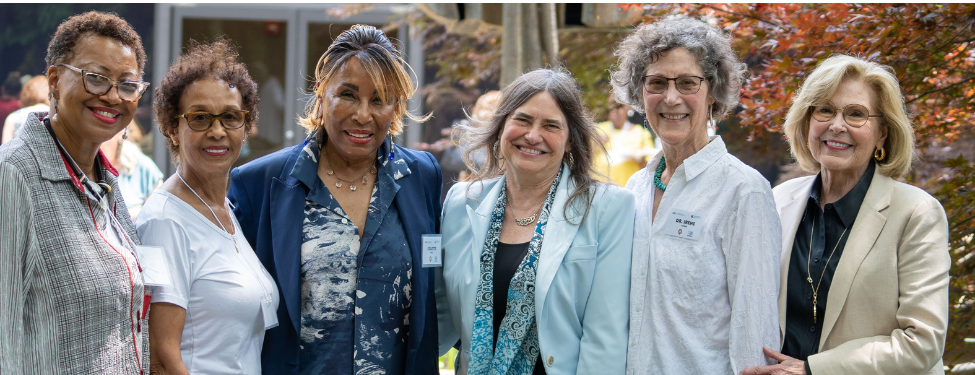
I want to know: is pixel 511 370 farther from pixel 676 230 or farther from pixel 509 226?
pixel 676 230

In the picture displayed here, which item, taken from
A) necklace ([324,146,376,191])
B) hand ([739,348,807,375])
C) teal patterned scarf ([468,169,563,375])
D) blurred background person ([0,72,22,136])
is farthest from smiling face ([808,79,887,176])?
blurred background person ([0,72,22,136])

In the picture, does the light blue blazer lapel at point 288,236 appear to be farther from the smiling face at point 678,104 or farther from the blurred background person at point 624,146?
the blurred background person at point 624,146

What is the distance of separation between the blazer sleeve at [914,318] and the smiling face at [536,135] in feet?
3.61

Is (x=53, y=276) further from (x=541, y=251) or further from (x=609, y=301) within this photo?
(x=609, y=301)

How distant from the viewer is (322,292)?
104 inches

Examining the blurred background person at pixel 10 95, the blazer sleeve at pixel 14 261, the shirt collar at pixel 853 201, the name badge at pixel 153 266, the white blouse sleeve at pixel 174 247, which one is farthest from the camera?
the blurred background person at pixel 10 95

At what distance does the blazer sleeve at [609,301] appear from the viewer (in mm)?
2576

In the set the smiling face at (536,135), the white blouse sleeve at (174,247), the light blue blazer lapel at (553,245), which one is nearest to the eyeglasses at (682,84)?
the smiling face at (536,135)

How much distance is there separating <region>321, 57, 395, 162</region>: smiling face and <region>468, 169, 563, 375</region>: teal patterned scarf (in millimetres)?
644

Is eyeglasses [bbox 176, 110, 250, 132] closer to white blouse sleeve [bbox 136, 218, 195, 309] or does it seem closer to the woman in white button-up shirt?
white blouse sleeve [bbox 136, 218, 195, 309]

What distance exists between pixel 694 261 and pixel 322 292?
1.28m

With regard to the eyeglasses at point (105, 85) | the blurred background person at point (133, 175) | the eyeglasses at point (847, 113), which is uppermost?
the eyeglasses at point (847, 113)

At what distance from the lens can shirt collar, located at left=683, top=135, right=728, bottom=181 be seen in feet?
8.66

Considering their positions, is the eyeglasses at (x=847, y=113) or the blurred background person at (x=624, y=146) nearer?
the eyeglasses at (x=847, y=113)
